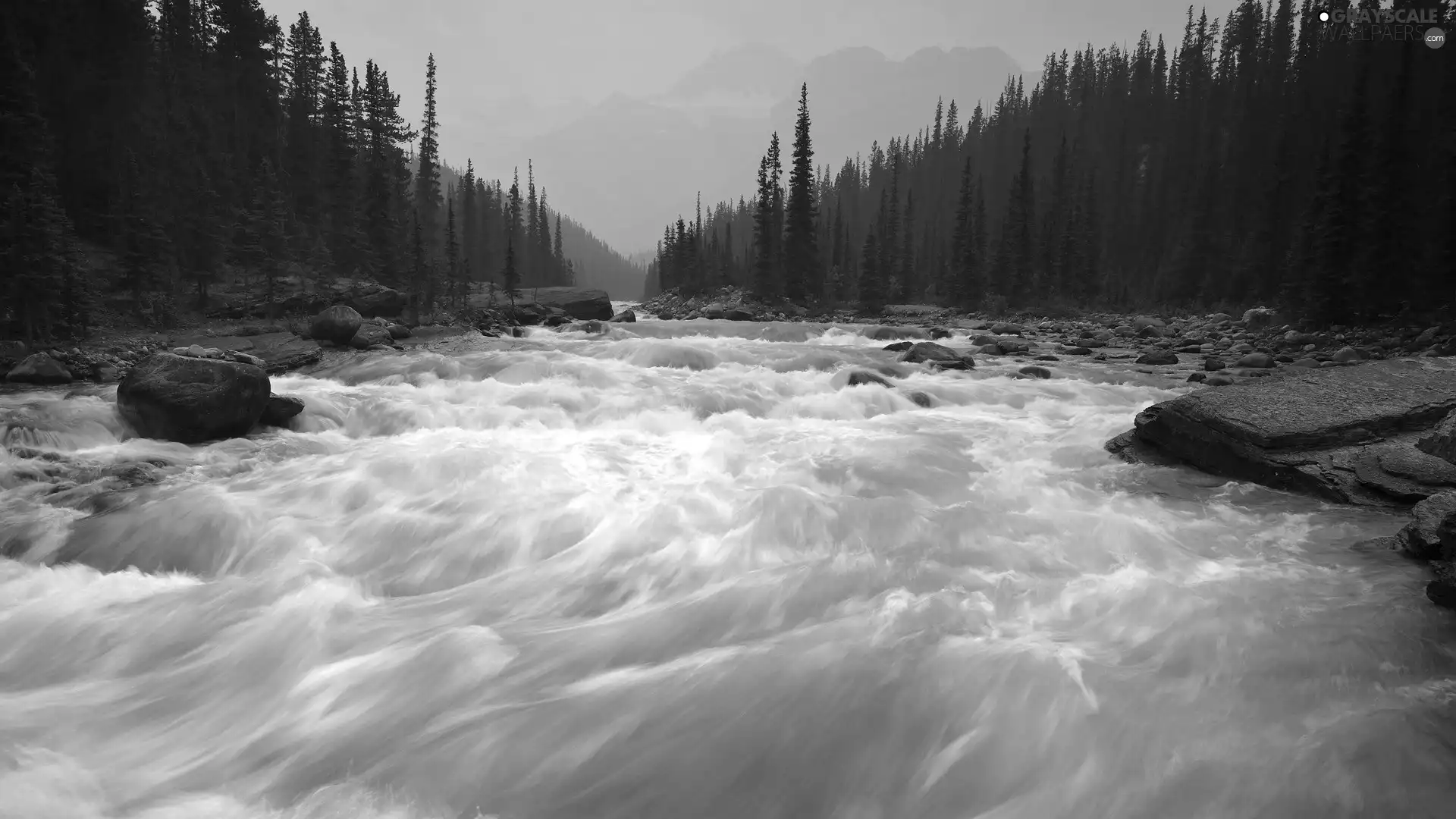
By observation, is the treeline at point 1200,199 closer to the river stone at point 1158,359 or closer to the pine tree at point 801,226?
the pine tree at point 801,226

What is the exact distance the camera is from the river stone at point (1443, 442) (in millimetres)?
6141

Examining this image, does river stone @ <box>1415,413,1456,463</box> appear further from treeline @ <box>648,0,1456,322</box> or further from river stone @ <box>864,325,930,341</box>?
treeline @ <box>648,0,1456,322</box>

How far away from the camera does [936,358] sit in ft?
55.6

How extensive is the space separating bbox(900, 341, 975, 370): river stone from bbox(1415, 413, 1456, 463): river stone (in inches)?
389

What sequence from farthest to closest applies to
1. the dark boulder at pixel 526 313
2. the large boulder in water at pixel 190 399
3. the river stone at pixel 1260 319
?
the dark boulder at pixel 526 313, the river stone at pixel 1260 319, the large boulder in water at pixel 190 399

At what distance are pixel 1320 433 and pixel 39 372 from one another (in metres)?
20.6

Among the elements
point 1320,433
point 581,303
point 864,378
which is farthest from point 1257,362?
point 581,303

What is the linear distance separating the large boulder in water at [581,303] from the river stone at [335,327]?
1656 cm

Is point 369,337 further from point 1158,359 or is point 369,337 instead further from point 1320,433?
point 1158,359

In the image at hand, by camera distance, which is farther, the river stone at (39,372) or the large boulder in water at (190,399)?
the river stone at (39,372)

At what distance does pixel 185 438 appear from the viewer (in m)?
9.09

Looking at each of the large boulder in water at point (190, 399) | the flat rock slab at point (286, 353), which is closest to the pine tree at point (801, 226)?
the flat rock slab at point (286, 353)

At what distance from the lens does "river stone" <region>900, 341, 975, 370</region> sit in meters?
16.5

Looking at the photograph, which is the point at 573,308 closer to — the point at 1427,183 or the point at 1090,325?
the point at 1090,325
